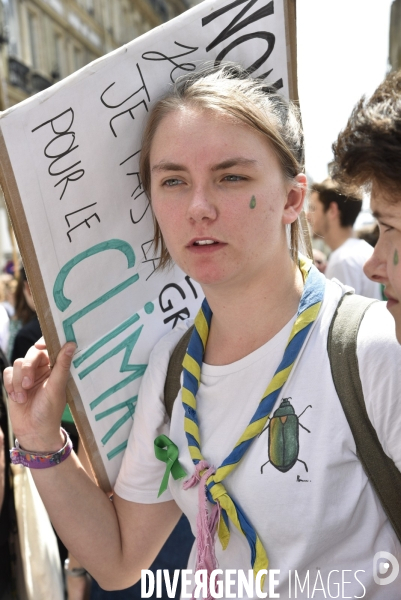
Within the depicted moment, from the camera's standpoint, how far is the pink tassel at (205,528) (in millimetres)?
1535

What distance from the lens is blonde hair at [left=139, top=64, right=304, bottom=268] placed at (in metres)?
1.57

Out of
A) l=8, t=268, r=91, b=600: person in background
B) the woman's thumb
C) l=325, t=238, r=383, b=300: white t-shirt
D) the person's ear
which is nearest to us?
the woman's thumb

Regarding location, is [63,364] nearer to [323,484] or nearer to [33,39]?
[323,484]

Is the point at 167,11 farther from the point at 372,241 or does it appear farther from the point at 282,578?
the point at 282,578

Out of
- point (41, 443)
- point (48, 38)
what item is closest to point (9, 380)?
point (41, 443)

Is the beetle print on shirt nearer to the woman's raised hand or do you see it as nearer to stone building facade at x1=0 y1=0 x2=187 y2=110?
the woman's raised hand

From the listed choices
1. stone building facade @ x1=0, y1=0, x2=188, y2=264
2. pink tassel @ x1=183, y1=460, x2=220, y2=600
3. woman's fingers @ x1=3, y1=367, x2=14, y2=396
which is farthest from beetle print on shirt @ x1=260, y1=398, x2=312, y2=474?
stone building facade @ x1=0, y1=0, x2=188, y2=264

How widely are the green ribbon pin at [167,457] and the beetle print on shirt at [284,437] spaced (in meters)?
0.28

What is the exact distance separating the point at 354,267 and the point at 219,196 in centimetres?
301

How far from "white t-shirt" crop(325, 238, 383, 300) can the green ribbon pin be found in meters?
2.72

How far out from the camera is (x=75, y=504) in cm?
180

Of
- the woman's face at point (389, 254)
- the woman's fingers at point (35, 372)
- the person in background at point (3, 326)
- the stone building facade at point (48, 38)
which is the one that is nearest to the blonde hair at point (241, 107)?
the woman's face at point (389, 254)

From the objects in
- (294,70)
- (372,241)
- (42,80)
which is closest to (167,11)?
(42,80)

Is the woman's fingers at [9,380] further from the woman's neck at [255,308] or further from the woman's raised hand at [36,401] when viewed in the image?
the woman's neck at [255,308]
